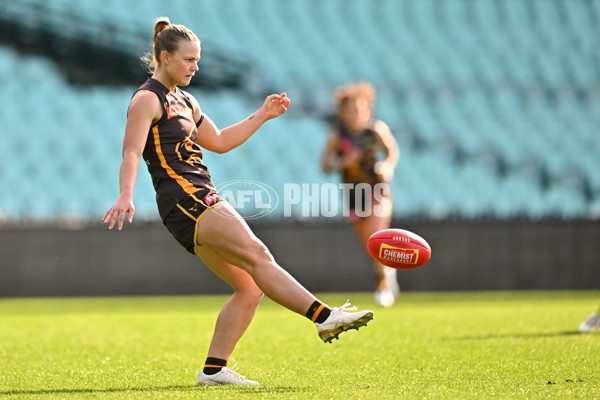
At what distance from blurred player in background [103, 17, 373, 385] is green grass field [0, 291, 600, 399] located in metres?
0.30

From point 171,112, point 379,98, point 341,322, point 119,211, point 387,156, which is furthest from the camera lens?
point 379,98

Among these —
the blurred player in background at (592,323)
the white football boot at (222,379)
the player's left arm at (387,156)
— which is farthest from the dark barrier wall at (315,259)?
the white football boot at (222,379)

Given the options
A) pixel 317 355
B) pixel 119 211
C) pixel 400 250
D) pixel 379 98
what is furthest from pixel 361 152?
pixel 379 98

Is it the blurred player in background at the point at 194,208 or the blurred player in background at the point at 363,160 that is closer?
the blurred player in background at the point at 194,208

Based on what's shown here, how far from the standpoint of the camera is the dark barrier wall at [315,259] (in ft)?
34.0

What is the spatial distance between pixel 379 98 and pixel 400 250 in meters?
10.9

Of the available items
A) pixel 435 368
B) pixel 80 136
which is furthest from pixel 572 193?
pixel 435 368

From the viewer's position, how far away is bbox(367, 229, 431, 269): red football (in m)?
4.18

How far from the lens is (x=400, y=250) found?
4.20m

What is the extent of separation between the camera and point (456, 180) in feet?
43.6

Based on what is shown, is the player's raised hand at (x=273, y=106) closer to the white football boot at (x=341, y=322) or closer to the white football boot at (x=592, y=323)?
the white football boot at (x=341, y=322)

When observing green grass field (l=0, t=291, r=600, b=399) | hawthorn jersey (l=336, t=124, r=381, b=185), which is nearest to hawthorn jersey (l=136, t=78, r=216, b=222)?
green grass field (l=0, t=291, r=600, b=399)

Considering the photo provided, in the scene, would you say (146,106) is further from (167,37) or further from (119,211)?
(119,211)

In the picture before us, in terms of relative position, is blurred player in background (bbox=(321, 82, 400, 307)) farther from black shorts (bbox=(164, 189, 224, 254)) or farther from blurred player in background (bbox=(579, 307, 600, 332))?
black shorts (bbox=(164, 189, 224, 254))
